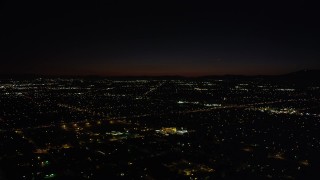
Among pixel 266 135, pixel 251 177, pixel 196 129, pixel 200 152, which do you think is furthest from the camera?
pixel 196 129

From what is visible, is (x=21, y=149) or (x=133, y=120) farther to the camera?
(x=133, y=120)

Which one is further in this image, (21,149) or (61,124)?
(61,124)

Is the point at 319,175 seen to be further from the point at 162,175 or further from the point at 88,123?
the point at 88,123

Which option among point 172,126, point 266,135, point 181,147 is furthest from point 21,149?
point 266,135

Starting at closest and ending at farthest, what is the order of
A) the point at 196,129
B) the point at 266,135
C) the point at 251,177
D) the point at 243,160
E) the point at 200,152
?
the point at 251,177
the point at 243,160
the point at 200,152
the point at 266,135
the point at 196,129

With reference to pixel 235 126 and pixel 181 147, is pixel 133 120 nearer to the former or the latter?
pixel 235 126

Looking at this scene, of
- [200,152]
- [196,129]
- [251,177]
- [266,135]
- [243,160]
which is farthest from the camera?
[196,129]

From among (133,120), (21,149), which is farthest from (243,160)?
(133,120)

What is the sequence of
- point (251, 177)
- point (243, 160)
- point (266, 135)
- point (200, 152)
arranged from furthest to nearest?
1. point (266, 135)
2. point (200, 152)
3. point (243, 160)
4. point (251, 177)
